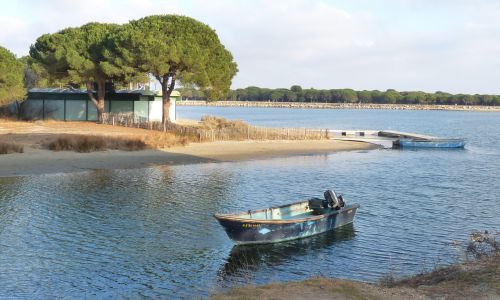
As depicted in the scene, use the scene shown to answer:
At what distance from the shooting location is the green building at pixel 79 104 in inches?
2547

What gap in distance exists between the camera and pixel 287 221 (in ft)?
68.8

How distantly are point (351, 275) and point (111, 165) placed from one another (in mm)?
26655

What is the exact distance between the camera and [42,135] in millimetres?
47656

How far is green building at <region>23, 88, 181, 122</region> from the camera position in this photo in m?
64.7

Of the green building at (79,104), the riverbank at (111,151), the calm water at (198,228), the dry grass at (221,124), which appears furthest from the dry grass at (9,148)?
the dry grass at (221,124)

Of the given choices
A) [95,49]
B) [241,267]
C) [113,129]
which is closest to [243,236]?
[241,267]

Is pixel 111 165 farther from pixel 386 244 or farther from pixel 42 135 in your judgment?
pixel 386 244

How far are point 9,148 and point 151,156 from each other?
10.2 metres

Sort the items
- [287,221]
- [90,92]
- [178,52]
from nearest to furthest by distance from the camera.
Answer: [287,221]
[178,52]
[90,92]

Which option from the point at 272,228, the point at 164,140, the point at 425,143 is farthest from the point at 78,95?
the point at 272,228

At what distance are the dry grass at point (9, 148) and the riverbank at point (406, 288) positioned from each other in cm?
3229

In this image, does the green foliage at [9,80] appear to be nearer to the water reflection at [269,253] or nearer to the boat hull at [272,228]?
the boat hull at [272,228]

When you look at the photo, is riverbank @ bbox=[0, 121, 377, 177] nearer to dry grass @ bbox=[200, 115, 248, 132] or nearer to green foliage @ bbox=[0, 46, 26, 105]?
green foliage @ bbox=[0, 46, 26, 105]

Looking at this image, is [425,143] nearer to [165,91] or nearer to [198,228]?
[165,91]
